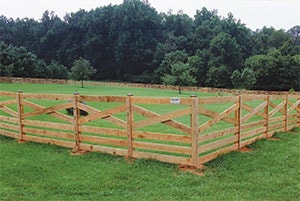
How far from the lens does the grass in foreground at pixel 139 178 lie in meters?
4.24

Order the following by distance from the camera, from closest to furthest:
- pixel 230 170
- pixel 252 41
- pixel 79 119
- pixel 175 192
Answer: pixel 175 192, pixel 230 170, pixel 79 119, pixel 252 41

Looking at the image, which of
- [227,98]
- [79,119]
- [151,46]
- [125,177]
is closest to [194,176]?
[125,177]

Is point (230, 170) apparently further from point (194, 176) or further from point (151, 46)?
point (151, 46)

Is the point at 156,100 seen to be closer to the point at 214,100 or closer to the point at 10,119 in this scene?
the point at 214,100

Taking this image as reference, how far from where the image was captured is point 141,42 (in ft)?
224

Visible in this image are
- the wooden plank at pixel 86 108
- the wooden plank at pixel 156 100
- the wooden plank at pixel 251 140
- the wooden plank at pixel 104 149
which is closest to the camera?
the wooden plank at pixel 156 100

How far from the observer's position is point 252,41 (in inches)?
2594

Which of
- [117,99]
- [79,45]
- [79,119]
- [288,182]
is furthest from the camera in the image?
[79,45]

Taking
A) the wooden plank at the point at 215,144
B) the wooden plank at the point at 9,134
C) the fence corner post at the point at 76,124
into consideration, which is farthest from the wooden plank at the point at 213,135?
the wooden plank at the point at 9,134

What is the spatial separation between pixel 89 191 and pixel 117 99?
7.57 ft

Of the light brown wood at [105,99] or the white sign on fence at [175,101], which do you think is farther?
the light brown wood at [105,99]

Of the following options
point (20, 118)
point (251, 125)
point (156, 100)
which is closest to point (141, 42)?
point (20, 118)

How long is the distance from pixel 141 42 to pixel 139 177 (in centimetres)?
6506

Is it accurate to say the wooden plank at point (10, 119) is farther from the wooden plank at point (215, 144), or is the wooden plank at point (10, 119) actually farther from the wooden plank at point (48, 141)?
the wooden plank at point (215, 144)
